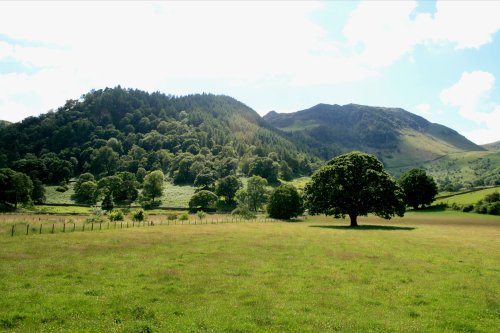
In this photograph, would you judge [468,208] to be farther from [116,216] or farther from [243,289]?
[243,289]

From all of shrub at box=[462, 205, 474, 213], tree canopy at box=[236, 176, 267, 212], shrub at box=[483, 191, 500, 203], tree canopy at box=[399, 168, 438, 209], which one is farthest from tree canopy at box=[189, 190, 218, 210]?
shrub at box=[483, 191, 500, 203]

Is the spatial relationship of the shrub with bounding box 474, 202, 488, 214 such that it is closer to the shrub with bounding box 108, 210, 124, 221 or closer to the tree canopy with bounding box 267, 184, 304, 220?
the tree canopy with bounding box 267, 184, 304, 220

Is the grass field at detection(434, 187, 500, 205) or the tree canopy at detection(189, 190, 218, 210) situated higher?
the grass field at detection(434, 187, 500, 205)

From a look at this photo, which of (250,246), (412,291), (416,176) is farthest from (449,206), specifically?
(412,291)

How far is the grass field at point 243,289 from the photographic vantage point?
17.5m

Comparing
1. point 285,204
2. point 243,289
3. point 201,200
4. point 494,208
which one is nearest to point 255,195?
point 201,200

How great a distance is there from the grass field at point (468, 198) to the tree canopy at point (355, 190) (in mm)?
68525

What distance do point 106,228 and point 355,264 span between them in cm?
4724

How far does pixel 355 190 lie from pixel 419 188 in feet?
238

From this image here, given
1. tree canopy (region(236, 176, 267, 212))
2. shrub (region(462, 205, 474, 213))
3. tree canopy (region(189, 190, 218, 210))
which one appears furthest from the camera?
tree canopy (region(189, 190, 218, 210))

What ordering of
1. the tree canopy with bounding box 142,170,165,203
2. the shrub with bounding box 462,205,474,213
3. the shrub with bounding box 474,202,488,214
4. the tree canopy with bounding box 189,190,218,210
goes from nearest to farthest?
the shrub with bounding box 474,202,488,214 → the shrub with bounding box 462,205,474,213 → the tree canopy with bounding box 189,190,218,210 → the tree canopy with bounding box 142,170,165,203

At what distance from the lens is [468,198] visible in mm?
136250

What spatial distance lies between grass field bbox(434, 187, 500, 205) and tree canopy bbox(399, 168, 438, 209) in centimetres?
838

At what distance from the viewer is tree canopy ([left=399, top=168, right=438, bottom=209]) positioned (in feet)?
447
